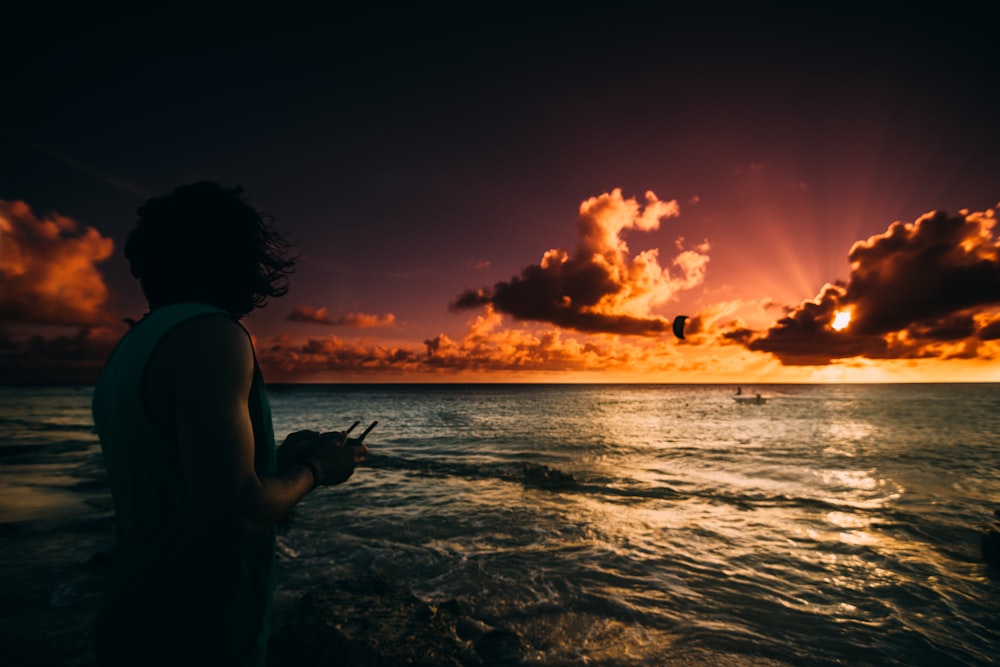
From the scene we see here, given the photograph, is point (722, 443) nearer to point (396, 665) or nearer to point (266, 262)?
point (396, 665)

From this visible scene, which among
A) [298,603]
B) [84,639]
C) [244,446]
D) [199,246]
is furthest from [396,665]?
[199,246]

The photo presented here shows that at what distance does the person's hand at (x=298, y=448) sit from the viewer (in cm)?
185

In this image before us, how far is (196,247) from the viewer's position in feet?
5.25

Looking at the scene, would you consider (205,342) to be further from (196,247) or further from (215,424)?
(196,247)

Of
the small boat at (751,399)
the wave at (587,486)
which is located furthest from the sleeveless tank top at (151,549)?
the small boat at (751,399)

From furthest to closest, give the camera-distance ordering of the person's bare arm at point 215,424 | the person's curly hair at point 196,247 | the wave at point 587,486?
the wave at point 587,486, the person's curly hair at point 196,247, the person's bare arm at point 215,424

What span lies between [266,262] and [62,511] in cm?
1286

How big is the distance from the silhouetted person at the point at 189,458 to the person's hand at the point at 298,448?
180 millimetres

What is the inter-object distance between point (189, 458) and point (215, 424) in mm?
122

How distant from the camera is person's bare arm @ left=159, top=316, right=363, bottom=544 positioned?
4.03 feet

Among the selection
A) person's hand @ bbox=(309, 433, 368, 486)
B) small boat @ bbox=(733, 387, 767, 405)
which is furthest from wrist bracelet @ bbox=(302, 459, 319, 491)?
small boat @ bbox=(733, 387, 767, 405)

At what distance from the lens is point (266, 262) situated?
1814 millimetres

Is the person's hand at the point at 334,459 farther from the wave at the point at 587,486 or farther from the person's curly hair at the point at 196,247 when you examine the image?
the wave at the point at 587,486

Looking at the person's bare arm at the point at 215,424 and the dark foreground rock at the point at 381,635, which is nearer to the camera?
the person's bare arm at the point at 215,424
